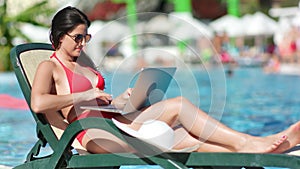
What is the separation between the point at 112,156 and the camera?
293 cm

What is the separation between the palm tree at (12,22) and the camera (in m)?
15.8

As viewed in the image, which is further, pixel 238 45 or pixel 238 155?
pixel 238 45

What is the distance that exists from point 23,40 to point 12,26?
60 centimetres

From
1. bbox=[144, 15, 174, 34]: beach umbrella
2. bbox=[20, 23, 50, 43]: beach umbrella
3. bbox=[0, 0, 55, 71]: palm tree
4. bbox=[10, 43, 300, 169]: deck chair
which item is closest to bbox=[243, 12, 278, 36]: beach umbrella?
bbox=[20, 23, 50, 43]: beach umbrella

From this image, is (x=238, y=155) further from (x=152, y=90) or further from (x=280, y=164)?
(x=152, y=90)

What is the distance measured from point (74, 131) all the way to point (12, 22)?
46.0 ft

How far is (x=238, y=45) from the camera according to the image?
2823cm

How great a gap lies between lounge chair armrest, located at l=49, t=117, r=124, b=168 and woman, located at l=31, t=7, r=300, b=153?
0.13 meters

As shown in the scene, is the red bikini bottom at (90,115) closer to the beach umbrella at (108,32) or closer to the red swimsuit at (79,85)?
the red swimsuit at (79,85)

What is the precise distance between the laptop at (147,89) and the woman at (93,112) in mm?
45

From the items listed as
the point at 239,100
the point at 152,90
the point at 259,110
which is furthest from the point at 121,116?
the point at 239,100

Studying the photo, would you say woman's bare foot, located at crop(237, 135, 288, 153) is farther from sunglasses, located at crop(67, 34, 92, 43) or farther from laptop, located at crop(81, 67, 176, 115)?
sunglasses, located at crop(67, 34, 92, 43)

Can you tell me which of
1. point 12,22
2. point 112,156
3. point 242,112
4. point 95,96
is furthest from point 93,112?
point 12,22

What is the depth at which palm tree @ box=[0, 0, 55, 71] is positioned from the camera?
51.9ft
